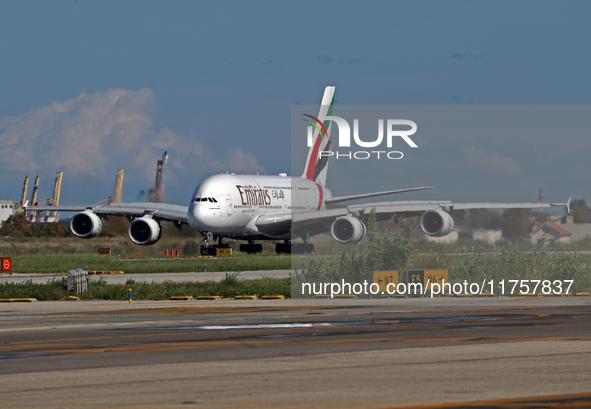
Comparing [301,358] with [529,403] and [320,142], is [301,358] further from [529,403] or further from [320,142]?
[320,142]

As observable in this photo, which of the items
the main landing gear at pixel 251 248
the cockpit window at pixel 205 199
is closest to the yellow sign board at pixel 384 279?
the cockpit window at pixel 205 199

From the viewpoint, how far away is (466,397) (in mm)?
11766

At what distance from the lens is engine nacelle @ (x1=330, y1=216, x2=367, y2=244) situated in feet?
188

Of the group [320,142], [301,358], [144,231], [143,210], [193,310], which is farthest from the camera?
[320,142]

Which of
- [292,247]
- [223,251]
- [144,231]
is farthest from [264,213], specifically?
[144,231]

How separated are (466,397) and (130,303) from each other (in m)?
20.9

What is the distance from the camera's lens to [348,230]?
2271 inches

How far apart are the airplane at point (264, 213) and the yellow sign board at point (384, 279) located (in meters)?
16.6

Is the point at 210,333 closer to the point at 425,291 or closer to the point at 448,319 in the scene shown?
the point at 448,319

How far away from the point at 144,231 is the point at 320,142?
18.1 m

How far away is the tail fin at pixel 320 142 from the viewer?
7556cm

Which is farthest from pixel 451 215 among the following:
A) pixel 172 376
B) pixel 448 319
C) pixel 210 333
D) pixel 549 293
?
pixel 172 376

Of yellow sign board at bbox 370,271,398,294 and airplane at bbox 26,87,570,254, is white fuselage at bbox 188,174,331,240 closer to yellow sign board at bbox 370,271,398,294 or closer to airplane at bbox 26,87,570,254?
airplane at bbox 26,87,570,254

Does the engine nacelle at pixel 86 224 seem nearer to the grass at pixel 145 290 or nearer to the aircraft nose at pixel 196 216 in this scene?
the aircraft nose at pixel 196 216
